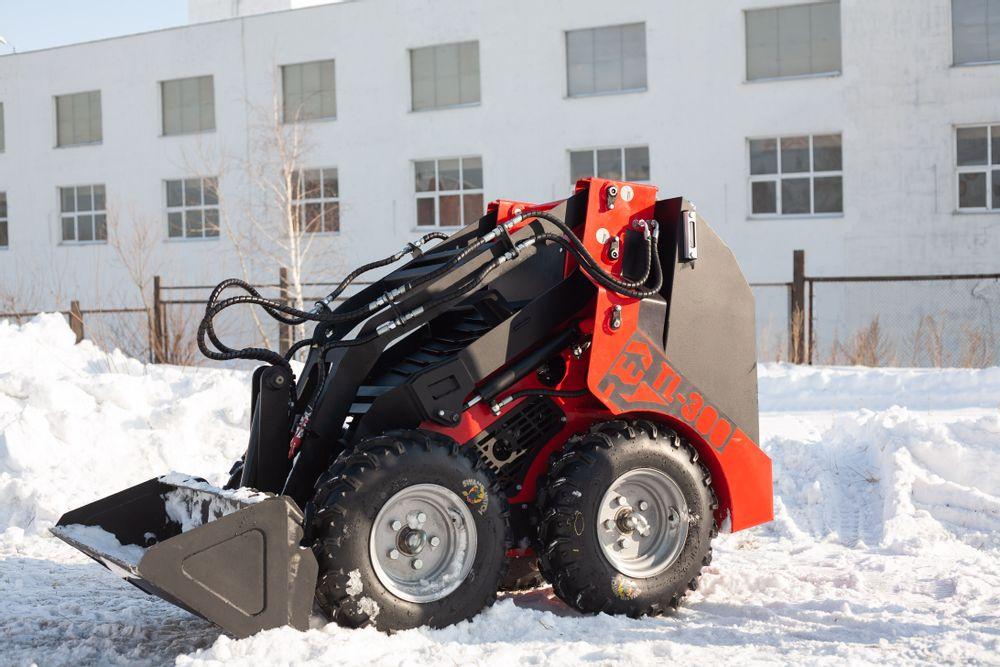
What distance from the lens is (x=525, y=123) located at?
24.1m

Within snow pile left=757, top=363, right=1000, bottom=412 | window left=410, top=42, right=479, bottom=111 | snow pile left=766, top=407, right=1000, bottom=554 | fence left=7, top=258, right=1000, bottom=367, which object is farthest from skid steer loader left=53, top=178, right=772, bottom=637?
window left=410, top=42, right=479, bottom=111

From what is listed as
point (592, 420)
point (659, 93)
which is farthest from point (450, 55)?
point (592, 420)

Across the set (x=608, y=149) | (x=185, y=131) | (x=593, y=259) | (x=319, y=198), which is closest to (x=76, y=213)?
(x=185, y=131)

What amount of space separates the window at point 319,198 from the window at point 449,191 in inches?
80.9

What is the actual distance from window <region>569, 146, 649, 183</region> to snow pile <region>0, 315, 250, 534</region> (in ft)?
46.0

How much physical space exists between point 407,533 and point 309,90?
22926 millimetres

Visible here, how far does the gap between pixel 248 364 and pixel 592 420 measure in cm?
1827

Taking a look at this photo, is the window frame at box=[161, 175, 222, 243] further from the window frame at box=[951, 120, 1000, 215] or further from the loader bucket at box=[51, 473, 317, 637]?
the loader bucket at box=[51, 473, 317, 637]

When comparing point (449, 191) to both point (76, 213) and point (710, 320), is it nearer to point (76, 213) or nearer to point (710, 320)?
point (76, 213)

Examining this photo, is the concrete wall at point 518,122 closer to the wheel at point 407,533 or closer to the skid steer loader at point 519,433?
the skid steer loader at point 519,433

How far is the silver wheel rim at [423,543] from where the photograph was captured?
4.68 meters

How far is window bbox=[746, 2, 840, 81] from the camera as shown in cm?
2189

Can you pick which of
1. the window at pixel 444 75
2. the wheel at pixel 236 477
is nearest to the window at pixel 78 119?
the window at pixel 444 75

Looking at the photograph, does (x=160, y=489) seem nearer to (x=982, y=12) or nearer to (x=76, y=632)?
(x=76, y=632)
